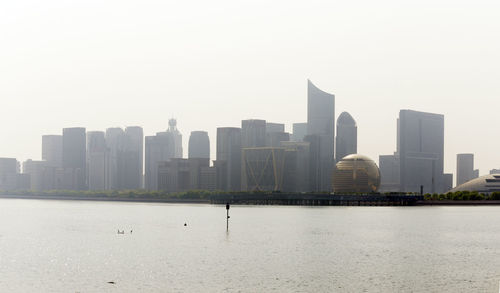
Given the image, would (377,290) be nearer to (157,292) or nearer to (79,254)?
(157,292)

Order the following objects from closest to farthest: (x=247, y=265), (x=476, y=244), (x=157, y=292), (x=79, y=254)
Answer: (x=157, y=292) < (x=247, y=265) < (x=79, y=254) < (x=476, y=244)

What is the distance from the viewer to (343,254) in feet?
325

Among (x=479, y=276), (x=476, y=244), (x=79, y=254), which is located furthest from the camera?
(x=476, y=244)

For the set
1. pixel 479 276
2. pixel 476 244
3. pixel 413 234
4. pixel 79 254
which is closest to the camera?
pixel 479 276

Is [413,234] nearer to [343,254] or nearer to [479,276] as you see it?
[343,254]

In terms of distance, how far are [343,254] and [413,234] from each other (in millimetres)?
44743

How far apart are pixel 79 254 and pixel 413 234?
68.7 metres

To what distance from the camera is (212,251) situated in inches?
4021

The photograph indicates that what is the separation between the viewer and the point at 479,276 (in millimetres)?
76062

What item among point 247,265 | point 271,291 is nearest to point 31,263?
point 247,265

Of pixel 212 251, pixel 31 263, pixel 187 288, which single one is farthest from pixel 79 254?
pixel 187 288

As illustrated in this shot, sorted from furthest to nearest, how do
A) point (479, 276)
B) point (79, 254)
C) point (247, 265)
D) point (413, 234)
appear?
1. point (413, 234)
2. point (79, 254)
3. point (247, 265)
4. point (479, 276)

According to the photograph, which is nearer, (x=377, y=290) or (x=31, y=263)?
(x=377, y=290)

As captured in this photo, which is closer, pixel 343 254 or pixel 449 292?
pixel 449 292
